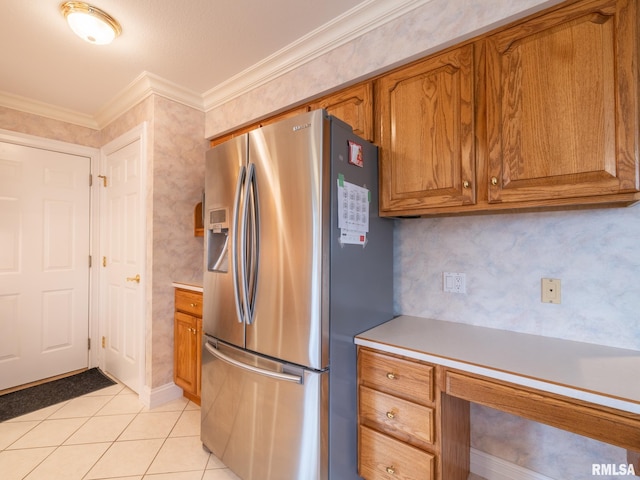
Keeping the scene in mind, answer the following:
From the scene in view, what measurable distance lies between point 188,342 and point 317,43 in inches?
89.9

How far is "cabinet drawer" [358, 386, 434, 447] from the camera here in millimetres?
1230

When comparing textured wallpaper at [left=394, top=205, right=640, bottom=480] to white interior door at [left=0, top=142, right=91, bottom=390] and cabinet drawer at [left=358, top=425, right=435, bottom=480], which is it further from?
white interior door at [left=0, top=142, right=91, bottom=390]

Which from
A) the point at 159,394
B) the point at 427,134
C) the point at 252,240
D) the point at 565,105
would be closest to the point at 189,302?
the point at 159,394

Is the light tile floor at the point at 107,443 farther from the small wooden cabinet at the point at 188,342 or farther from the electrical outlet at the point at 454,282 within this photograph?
the electrical outlet at the point at 454,282

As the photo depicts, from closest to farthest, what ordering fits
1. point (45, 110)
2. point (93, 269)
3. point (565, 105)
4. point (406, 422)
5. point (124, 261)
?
point (565, 105)
point (406, 422)
point (124, 261)
point (45, 110)
point (93, 269)

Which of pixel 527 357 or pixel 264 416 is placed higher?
pixel 527 357

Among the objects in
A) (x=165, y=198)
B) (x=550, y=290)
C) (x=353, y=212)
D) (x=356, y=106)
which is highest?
(x=356, y=106)

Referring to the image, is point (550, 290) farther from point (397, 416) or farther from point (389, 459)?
point (389, 459)

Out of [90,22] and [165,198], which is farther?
[165,198]

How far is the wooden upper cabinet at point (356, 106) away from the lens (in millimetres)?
1683

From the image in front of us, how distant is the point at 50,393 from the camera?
8.36ft

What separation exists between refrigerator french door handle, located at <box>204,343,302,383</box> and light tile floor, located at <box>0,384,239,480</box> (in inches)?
25.6

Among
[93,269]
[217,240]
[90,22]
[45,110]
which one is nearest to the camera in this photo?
[90,22]

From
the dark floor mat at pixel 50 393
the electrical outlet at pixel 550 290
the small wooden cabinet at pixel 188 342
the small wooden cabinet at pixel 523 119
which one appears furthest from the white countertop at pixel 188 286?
the electrical outlet at pixel 550 290
